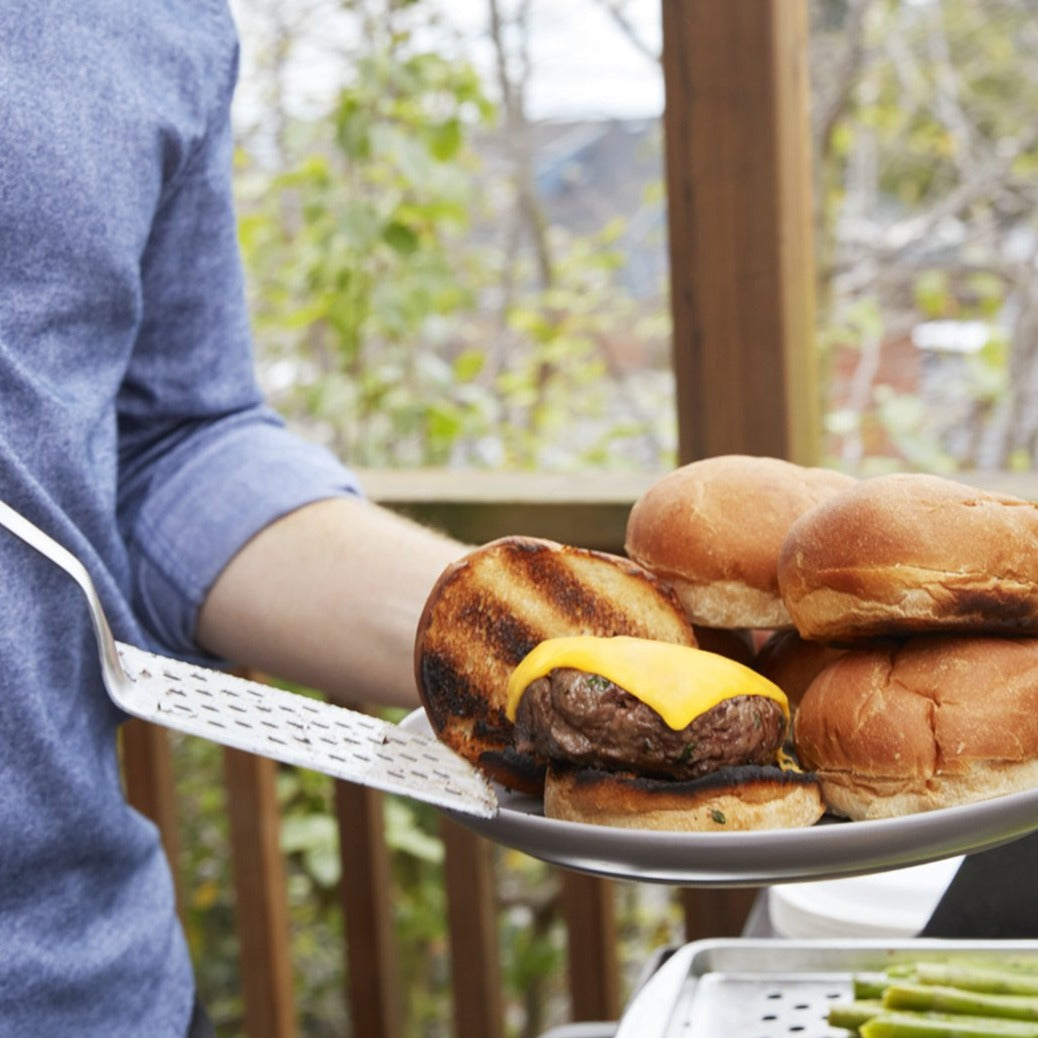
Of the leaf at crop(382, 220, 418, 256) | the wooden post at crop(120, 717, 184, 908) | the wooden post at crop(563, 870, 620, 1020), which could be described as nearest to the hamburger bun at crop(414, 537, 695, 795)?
the wooden post at crop(563, 870, 620, 1020)

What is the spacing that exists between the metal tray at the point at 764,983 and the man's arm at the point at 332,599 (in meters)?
0.27

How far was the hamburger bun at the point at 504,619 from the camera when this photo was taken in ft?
2.32

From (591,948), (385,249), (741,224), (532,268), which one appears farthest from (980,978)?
(532,268)

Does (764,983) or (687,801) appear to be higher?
(687,801)

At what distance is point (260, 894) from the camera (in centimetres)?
203

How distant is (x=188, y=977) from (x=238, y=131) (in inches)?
112

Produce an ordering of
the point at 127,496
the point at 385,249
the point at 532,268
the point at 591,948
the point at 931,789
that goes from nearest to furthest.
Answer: the point at 931,789 → the point at 127,496 → the point at 591,948 → the point at 385,249 → the point at 532,268

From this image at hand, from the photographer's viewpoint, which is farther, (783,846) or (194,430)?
(194,430)

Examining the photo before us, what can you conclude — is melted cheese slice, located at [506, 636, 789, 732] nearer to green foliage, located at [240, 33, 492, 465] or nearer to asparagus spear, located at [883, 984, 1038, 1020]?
asparagus spear, located at [883, 984, 1038, 1020]

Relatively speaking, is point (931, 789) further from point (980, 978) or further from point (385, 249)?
point (385, 249)

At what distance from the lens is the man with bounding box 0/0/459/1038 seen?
35.8 inches

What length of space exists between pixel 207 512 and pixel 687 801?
570 millimetres

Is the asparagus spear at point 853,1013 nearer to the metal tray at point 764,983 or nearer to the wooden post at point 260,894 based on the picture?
the metal tray at point 764,983

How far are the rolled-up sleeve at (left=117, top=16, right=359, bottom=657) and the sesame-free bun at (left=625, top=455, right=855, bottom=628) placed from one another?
367 mm
